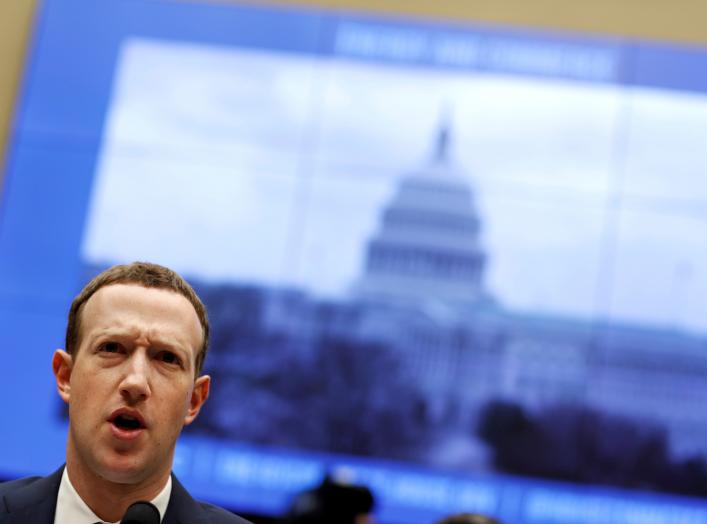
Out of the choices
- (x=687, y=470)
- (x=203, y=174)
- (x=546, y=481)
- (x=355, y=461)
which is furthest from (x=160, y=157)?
(x=687, y=470)

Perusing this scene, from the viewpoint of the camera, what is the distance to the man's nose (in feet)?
6.50

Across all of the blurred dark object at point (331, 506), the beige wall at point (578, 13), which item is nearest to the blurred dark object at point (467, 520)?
the blurred dark object at point (331, 506)

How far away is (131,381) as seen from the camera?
199 centimetres

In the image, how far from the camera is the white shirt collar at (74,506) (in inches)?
80.5

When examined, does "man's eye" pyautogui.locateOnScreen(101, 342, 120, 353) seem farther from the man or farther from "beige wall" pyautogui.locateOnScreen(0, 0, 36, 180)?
"beige wall" pyautogui.locateOnScreen(0, 0, 36, 180)

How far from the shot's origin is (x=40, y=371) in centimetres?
753

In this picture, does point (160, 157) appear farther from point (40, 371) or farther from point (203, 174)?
point (40, 371)

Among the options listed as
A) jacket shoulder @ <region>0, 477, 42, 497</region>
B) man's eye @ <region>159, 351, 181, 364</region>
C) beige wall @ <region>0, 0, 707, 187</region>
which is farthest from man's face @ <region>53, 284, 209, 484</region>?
beige wall @ <region>0, 0, 707, 187</region>

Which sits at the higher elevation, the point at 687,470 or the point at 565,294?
the point at 565,294

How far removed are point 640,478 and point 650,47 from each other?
286 cm

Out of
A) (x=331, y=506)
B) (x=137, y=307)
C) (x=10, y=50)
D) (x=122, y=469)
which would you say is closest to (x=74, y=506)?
(x=122, y=469)

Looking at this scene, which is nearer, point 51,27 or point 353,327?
point 353,327

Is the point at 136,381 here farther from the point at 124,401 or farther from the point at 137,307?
the point at 137,307

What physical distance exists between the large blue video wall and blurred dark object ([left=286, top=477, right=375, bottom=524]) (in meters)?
5.04
